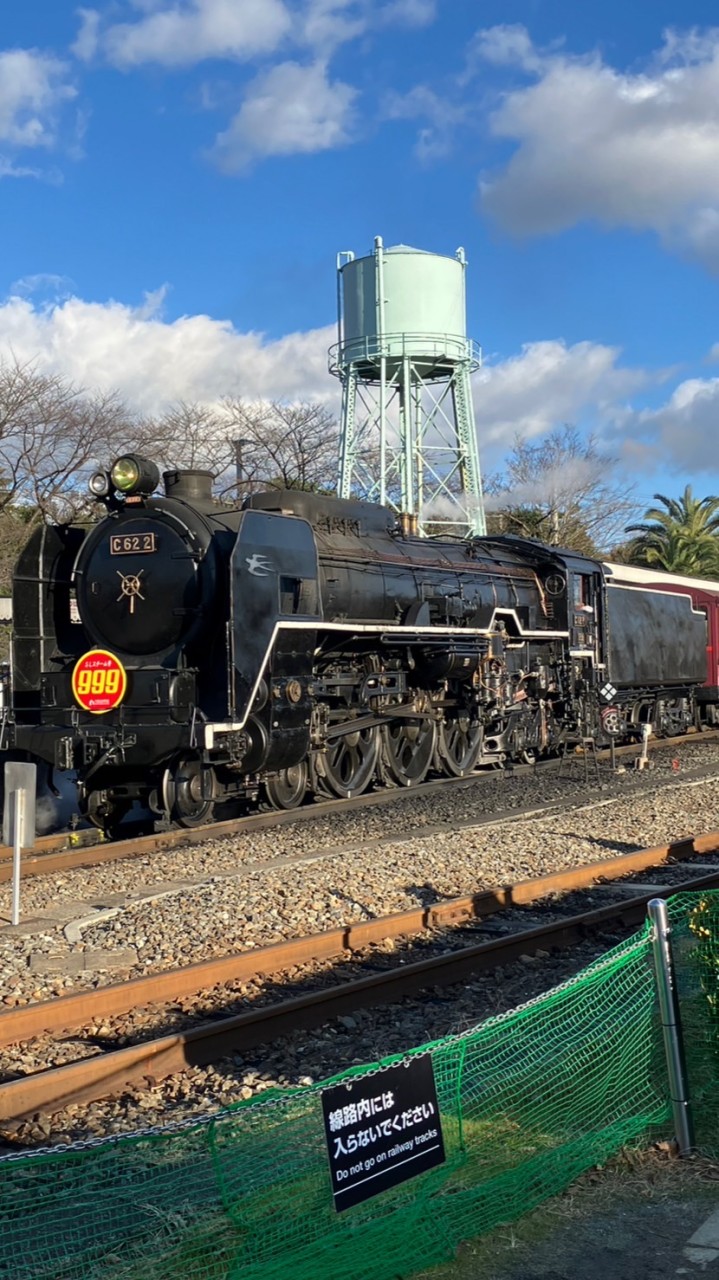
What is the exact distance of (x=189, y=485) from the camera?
1322cm

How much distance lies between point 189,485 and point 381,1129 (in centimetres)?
1032

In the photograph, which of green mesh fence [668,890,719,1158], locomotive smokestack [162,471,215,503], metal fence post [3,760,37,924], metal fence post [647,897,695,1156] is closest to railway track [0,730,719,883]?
metal fence post [3,760,37,924]

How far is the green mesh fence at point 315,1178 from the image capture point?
11.3 ft

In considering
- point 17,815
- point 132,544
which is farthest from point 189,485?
point 17,815

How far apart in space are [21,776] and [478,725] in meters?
7.86

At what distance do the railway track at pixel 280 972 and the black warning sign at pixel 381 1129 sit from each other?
205 centimetres

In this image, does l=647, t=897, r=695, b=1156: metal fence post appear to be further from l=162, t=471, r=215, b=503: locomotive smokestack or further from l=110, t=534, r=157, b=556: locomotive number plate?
l=162, t=471, r=215, b=503: locomotive smokestack

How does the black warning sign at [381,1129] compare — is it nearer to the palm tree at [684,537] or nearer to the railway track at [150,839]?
the railway track at [150,839]

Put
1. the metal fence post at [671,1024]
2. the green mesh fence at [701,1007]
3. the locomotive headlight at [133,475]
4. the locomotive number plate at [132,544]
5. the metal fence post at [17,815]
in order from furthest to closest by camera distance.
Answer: the locomotive headlight at [133,475] → the locomotive number plate at [132,544] → the metal fence post at [17,815] → the green mesh fence at [701,1007] → the metal fence post at [671,1024]

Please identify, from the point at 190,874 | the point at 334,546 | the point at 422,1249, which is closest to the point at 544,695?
the point at 334,546

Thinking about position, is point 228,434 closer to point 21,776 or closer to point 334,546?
point 334,546

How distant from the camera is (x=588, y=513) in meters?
44.7

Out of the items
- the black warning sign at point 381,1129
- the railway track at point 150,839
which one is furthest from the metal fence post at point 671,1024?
the railway track at point 150,839

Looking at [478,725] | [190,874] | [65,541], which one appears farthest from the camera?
[478,725]
